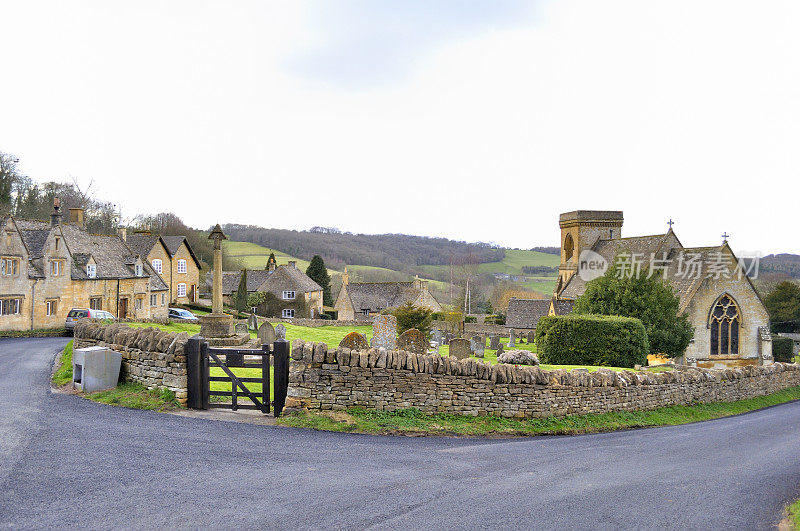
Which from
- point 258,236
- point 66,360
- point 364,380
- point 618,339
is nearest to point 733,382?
point 618,339

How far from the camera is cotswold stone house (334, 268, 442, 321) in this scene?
2601 inches

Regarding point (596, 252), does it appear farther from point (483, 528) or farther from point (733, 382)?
point (483, 528)

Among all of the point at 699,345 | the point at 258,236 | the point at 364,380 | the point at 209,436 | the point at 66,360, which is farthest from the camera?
the point at 258,236

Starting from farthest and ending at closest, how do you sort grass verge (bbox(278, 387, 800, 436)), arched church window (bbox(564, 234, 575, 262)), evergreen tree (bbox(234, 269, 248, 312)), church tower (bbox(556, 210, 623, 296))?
arched church window (bbox(564, 234, 575, 262)) → evergreen tree (bbox(234, 269, 248, 312)) → church tower (bbox(556, 210, 623, 296)) → grass verge (bbox(278, 387, 800, 436))

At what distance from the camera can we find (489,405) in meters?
12.9

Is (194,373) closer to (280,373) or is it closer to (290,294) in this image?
(280,373)

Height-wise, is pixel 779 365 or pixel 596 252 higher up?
pixel 596 252

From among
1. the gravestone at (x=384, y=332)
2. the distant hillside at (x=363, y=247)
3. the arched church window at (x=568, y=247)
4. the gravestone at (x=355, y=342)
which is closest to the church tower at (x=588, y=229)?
the arched church window at (x=568, y=247)

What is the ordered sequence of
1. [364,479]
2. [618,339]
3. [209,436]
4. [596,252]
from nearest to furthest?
[364,479]
[209,436]
[618,339]
[596,252]

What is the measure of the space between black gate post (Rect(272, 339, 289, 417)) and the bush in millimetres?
50280

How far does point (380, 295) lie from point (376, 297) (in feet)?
3.37

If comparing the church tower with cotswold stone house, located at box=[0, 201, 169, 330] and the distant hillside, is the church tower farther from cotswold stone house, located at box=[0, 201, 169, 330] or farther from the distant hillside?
the distant hillside

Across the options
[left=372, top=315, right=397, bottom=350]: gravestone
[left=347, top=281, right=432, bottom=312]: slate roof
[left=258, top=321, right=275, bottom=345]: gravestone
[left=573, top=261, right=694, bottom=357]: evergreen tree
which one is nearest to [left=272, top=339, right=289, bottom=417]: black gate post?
[left=372, top=315, right=397, bottom=350]: gravestone

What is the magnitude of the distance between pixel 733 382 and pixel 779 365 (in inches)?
250
